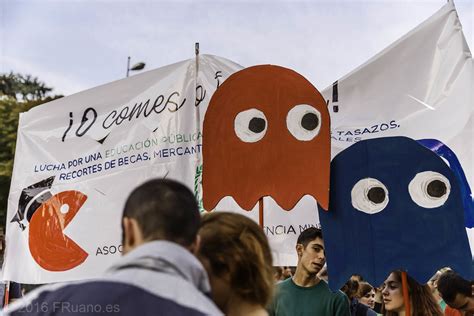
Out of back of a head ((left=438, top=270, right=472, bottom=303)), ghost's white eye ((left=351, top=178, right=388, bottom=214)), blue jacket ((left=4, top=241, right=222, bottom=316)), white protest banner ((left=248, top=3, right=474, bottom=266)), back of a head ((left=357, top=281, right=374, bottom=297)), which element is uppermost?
white protest banner ((left=248, top=3, right=474, bottom=266))

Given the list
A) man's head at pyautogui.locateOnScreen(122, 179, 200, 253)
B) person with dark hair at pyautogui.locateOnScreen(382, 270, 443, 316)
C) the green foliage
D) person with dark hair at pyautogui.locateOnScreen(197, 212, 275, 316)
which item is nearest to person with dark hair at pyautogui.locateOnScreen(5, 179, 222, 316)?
man's head at pyautogui.locateOnScreen(122, 179, 200, 253)

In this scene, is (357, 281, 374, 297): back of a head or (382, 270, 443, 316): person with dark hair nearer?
(382, 270, 443, 316): person with dark hair

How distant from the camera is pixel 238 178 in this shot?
3078 mm

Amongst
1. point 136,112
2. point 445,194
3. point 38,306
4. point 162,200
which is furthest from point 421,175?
point 136,112

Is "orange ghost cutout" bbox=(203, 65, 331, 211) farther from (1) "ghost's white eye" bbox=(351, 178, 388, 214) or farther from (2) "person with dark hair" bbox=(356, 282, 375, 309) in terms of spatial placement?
(2) "person with dark hair" bbox=(356, 282, 375, 309)

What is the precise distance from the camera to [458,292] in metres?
3.38

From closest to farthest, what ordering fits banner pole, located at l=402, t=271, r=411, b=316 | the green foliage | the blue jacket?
the blue jacket
banner pole, located at l=402, t=271, r=411, b=316
the green foliage

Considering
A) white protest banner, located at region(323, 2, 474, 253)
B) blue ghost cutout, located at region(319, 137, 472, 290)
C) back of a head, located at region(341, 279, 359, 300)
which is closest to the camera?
blue ghost cutout, located at region(319, 137, 472, 290)

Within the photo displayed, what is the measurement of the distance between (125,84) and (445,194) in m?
2.76

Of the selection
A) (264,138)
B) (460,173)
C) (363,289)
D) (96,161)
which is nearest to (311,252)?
(264,138)

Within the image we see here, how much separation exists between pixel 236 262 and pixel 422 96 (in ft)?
9.24

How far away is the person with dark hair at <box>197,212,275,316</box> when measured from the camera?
1.70 m

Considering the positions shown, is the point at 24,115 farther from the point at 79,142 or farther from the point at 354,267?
the point at 354,267

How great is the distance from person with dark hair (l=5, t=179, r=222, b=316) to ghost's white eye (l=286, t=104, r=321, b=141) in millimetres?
1714
